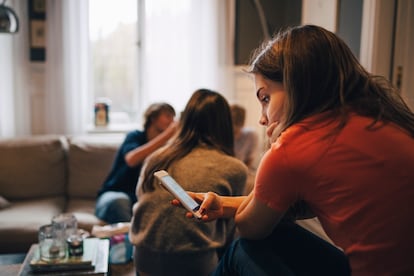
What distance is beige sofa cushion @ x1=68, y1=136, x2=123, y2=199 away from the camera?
3.19 meters

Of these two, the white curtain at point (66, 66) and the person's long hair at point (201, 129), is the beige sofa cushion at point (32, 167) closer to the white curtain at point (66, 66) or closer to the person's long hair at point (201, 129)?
the white curtain at point (66, 66)

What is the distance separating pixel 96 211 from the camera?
2.74 meters

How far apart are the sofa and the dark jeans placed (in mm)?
1823

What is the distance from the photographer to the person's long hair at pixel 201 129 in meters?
1.65

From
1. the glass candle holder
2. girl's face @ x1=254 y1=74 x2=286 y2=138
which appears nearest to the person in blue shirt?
the glass candle holder

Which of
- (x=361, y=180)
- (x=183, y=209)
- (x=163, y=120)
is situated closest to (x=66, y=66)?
(x=163, y=120)

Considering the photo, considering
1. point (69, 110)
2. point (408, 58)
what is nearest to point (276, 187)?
point (408, 58)

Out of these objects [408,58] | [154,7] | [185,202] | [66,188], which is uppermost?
[154,7]

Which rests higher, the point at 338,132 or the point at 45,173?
the point at 338,132

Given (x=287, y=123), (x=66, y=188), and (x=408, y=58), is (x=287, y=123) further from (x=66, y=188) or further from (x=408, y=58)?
(x=66, y=188)

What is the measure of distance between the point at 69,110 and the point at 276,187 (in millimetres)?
Answer: 2857

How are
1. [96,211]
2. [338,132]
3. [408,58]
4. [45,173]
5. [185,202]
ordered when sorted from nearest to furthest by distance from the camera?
1. [338,132]
2. [185,202]
3. [408,58]
4. [96,211]
5. [45,173]

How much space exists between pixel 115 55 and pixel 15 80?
0.85 metres

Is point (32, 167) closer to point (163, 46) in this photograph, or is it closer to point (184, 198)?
point (163, 46)
